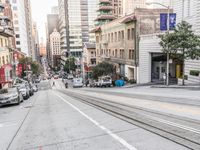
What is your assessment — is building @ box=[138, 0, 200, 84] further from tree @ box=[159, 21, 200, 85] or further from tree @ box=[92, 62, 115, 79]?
tree @ box=[92, 62, 115, 79]

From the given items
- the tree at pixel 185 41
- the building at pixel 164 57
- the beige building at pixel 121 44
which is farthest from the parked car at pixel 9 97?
the beige building at pixel 121 44

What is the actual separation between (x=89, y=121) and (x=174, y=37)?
48.5ft

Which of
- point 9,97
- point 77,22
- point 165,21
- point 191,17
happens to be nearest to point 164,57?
point 191,17

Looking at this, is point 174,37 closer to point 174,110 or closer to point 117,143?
point 174,110

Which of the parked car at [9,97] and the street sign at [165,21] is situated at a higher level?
the street sign at [165,21]

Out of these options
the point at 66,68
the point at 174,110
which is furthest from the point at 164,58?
the point at 66,68

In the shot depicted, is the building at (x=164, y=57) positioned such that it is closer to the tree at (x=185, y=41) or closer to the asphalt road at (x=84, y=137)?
the tree at (x=185, y=41)

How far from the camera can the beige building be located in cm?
4106

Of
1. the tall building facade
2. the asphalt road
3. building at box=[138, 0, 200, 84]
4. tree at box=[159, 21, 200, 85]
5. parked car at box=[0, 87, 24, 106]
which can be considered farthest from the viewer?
the tall building facade

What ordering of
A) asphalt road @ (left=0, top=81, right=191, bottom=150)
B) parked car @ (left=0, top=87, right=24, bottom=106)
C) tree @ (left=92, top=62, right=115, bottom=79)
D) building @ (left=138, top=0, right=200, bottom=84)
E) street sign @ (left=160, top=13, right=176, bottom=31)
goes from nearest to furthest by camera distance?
asphalt road @ (left=0, top=81, right=191, bottom=150) → parked car @ (left=0, top=87, right=24, bottom=106) → street sign @ (left=160, top=13, right=176, bottom=31) → building @ (left=138, top=0, right=200, bottom=84) → tree @ (left=92, top=62, right=115, bottom=79)

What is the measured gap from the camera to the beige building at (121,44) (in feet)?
135

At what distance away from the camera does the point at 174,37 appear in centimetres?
2188

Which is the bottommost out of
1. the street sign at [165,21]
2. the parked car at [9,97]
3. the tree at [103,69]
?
the parked car at [9,97]

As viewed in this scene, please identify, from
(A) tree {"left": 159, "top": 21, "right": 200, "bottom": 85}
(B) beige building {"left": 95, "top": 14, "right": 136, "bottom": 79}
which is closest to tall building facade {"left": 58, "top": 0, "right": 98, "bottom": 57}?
(B) beige building {"left": 95, "top": 14, "right": 136, "bottom": 79}
